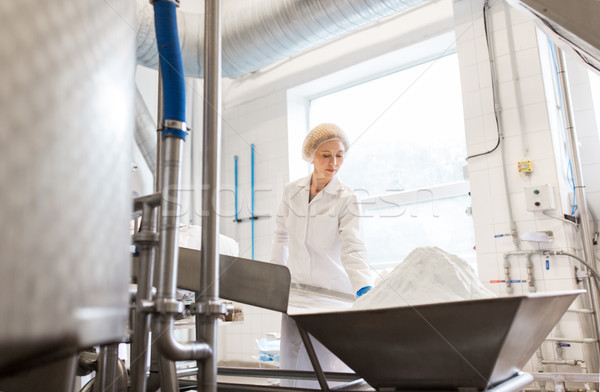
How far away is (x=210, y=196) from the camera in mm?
697

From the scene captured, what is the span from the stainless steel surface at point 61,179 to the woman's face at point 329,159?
1.79 m

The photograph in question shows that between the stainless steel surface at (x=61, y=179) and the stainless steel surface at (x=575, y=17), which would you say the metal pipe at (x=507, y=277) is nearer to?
the stainless steel surface at (x=575, y=17)

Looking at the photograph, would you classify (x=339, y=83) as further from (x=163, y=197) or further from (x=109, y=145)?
(x=109, y=145)

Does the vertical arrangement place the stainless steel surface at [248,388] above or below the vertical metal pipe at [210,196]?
below

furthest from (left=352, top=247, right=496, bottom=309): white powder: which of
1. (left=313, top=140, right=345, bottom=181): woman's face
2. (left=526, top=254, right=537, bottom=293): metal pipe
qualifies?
(left=526, top=254, right=537, bottom=293): metal pipe

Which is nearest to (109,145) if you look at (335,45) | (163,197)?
(163,197)

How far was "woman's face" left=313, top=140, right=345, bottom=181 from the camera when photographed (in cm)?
199

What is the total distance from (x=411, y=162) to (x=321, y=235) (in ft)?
6.42

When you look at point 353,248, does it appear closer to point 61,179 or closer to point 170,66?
point 170,66

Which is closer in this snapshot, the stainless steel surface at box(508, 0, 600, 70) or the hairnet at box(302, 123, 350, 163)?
the stainless steel surface at box(508, 0, 600, 70)

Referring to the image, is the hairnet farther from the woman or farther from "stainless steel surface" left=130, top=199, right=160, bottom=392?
"stainless steel surface" left=130, top=199, right=160, bottom=392

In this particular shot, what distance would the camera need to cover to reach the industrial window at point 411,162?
3.33 metres

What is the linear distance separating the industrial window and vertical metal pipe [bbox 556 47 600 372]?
0.74 m

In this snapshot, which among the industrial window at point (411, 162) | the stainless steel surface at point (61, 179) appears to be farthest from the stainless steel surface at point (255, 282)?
the industrial window at point (411, 162)
